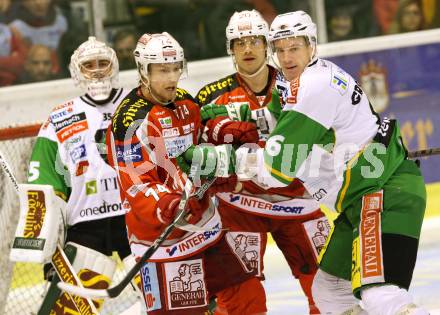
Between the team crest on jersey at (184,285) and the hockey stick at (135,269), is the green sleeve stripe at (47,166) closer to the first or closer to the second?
the team crest on jersey at (184,285)

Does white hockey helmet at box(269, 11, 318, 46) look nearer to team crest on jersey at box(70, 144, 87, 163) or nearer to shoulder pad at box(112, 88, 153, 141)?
shoulder pad at box(112, 88, 153, 141)

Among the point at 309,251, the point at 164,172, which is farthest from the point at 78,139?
the point at 309,251

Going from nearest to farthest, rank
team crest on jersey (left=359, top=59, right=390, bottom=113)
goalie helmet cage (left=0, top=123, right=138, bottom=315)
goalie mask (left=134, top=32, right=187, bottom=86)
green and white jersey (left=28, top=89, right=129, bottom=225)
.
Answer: goalie mask (left=134, top=32, right=187, bottom=86), green and white jersey (left=28, top=89, right=129, bottom=225), goalie helmet cage (left=0, top=123, right=138, bottom=315), team crest on jersey (left=359, top=59, right=390, bottom=113)

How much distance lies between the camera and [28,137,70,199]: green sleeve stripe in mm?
4727

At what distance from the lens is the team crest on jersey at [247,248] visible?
4.54 metres

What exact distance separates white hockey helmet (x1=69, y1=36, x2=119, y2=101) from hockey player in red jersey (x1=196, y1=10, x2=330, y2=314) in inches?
17.1

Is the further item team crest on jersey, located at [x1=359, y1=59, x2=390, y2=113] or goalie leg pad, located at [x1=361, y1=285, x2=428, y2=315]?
team crest on jersey, located at [x1=359, y1=59, x2=390, y2=113]

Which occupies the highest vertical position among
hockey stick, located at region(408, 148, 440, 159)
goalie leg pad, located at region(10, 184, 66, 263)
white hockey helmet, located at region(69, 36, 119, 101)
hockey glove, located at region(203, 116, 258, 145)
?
white hockey helmet, located at region(69, 36, 119, 101)

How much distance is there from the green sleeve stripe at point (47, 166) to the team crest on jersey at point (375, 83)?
2.68 metres

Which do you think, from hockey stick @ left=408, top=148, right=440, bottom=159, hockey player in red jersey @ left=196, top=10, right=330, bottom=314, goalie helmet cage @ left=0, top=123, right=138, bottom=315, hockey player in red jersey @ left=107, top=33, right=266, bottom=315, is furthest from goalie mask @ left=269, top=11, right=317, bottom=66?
goalie helmet cage @ left=0, top=123, right=138, bottom=315

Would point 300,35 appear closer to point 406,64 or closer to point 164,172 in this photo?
point 164,172

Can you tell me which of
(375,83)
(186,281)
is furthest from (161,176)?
(375,83)

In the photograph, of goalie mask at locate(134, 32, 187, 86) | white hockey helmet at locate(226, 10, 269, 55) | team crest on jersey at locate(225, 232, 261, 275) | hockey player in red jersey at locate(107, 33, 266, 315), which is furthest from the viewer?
white hockey helmet at locate(226, 10, 269, 55)

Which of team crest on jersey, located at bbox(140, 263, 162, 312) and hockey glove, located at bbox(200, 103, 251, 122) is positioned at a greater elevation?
hockey glove, located at bbox(200, 103, 251, 122)
